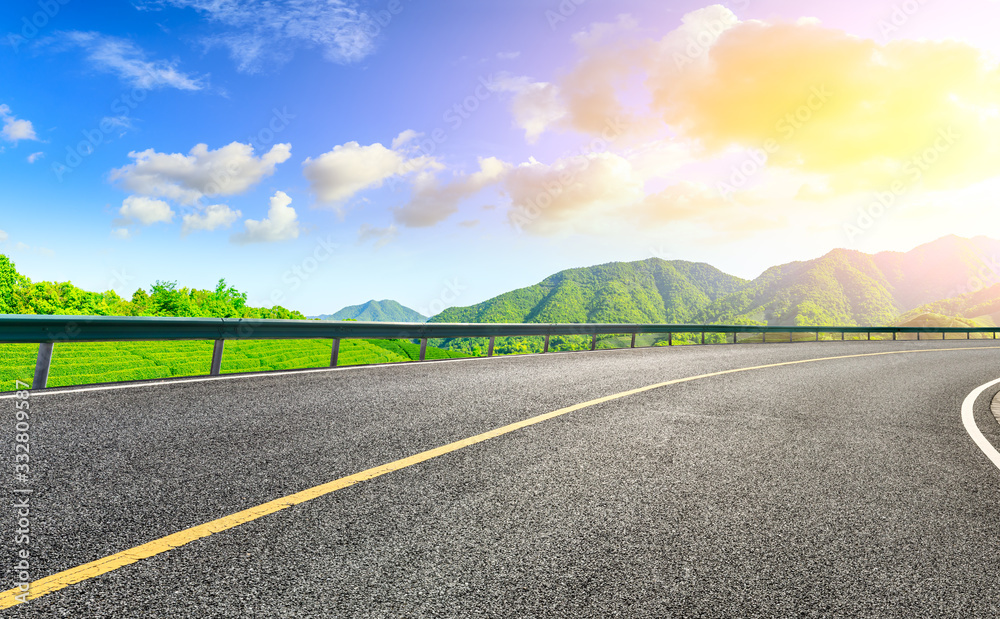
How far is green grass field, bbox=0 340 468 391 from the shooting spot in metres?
8.07

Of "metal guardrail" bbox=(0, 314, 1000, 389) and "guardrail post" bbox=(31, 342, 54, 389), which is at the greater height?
"metal guardrail" bbox=(0, 314, 1000, 389)

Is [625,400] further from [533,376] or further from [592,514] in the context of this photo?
[592,514]

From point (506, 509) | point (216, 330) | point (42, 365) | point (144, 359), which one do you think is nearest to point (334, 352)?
point (216, 330)

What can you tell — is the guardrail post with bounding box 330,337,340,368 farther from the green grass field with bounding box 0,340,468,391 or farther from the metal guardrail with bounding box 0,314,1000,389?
the green grass field with bounding box 0,340,468,391

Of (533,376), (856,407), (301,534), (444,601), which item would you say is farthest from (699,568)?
(533,376)

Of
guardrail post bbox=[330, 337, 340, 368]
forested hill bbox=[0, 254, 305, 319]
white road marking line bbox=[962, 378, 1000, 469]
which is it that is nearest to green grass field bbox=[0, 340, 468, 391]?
guardrail post bbox=[330, 337, 340, 368]

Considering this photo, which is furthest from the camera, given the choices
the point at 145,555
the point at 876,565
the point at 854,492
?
the point at 854,492

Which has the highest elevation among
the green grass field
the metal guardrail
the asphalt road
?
the metal guardrail

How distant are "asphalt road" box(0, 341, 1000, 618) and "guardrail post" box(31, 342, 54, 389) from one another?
794 millimetres

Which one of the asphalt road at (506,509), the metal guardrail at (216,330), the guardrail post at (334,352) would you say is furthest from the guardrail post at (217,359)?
the guardrail post at (334,352)

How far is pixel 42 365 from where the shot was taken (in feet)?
24.5

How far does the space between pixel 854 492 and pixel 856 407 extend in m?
4.67

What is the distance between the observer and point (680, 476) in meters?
4.61

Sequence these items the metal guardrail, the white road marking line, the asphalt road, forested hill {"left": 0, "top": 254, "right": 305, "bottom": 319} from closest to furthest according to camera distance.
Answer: the asphalt road → the white road marking line → the metal guardrail → forested hill {"left": 0, "top": 254, "right": 305, "bottom": 319}
